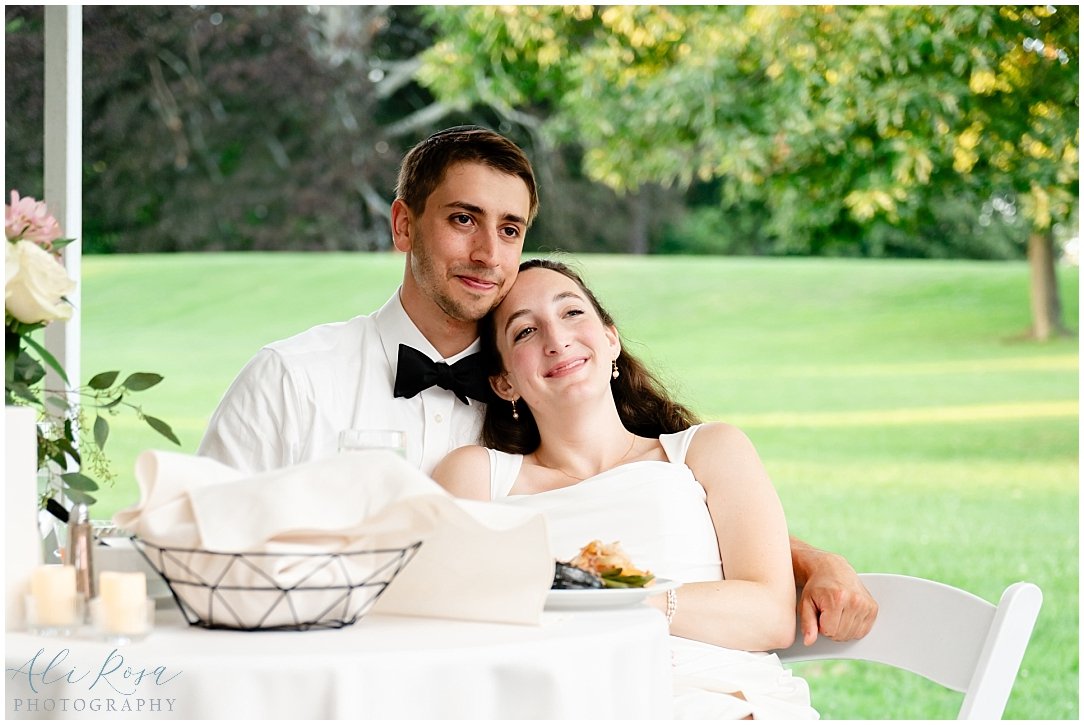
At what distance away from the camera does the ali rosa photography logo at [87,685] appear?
1.52 metres

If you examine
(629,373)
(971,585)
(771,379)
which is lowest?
(971,585)

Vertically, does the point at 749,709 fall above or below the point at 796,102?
below

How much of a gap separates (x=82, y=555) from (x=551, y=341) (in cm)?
126

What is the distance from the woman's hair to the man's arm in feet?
2.01

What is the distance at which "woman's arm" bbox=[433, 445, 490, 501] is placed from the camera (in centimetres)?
273

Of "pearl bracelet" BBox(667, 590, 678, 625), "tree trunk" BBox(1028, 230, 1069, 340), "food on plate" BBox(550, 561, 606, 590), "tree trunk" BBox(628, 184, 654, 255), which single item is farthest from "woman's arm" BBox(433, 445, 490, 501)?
"tree trunk" BBox(628, 184, 654, 255)

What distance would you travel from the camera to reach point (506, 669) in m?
1.59

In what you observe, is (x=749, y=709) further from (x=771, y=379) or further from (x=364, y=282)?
(x=364, y=282)

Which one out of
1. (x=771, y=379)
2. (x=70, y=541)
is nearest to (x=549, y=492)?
(x=70, y=541)

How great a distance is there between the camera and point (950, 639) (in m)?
2.47

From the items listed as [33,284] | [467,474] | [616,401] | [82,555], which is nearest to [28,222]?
[33,284]

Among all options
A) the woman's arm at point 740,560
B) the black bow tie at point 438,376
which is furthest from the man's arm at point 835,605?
the black bow tie at point 438,376

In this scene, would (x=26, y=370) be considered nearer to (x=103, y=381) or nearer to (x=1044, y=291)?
(x=103, y=381)

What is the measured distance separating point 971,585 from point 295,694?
724cm
